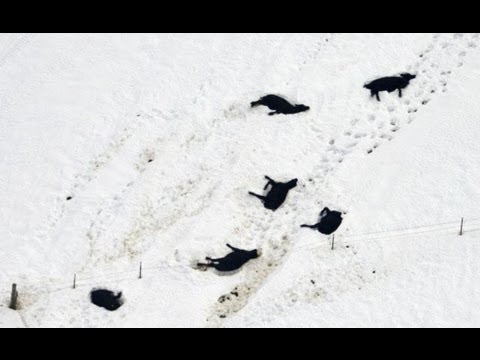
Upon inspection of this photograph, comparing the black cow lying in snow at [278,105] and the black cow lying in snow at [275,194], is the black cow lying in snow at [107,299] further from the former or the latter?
the black cow lying in snow at [278,105]

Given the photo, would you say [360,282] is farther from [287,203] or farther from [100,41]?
[100,41]

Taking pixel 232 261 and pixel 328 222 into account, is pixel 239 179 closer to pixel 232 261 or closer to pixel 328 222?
pixel 232 261

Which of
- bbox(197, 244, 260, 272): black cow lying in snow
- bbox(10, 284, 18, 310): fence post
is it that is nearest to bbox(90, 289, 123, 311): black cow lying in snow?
bbox(10, 284, 18, 310): fence post

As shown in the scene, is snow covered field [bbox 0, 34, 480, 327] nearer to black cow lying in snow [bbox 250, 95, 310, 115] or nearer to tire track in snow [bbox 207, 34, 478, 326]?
tire track in snow [bbox 207, 34, 478, 326]

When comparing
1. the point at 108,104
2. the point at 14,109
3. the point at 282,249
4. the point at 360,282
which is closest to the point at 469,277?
the point at 360,282

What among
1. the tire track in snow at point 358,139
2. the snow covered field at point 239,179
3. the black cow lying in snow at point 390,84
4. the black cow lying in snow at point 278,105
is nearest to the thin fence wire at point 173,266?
the snow covered field at point 239,179

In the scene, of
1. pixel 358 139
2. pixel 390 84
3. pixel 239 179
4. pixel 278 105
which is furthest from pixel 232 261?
pixel 390 84
